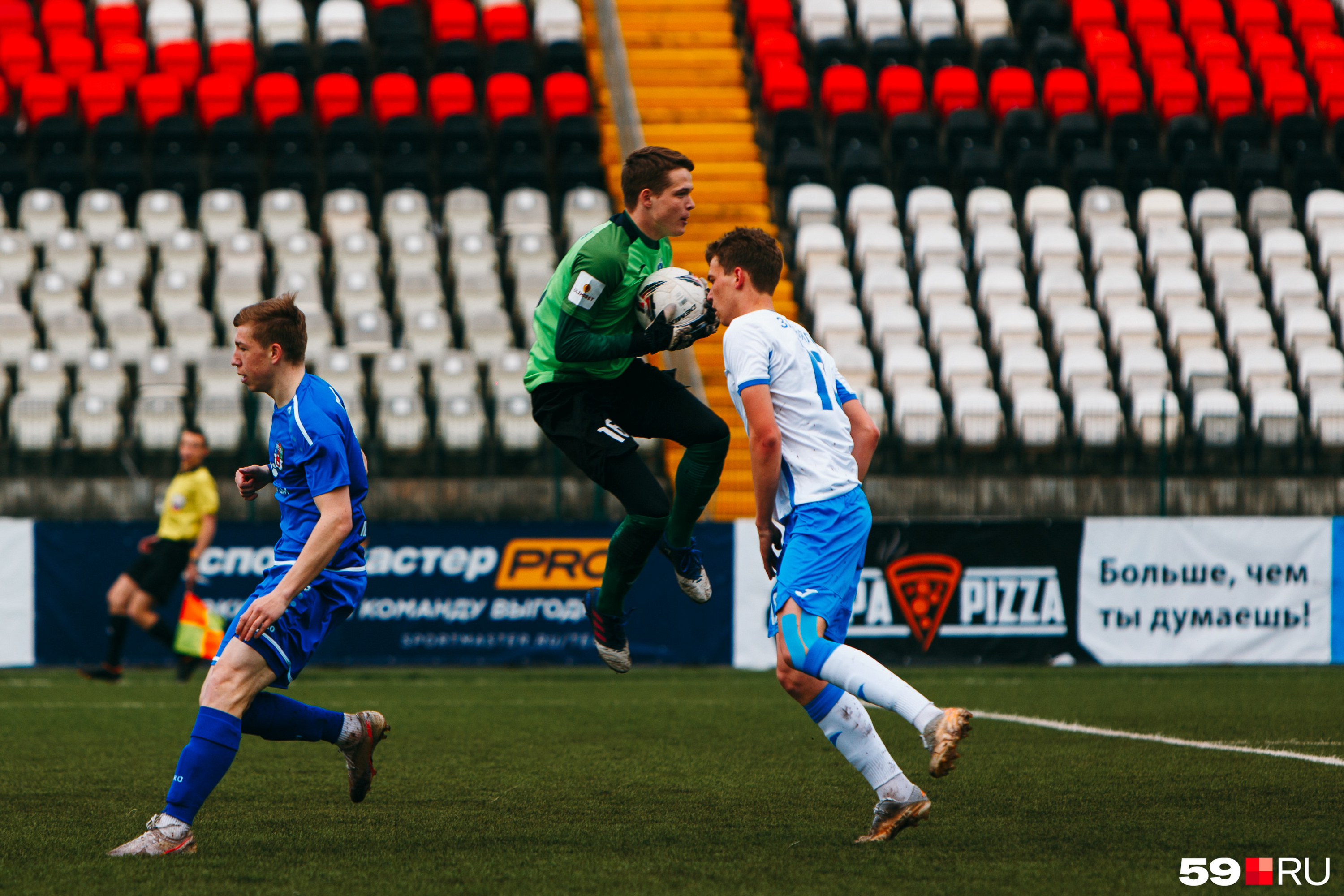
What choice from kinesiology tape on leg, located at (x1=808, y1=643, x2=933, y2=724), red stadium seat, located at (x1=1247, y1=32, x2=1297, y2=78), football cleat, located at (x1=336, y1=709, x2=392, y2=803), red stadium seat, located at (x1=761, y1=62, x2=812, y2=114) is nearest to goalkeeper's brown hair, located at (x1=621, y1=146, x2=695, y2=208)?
kinesiology tape on leg, located at (x1=808, y1=643, x2=933, y2=724)

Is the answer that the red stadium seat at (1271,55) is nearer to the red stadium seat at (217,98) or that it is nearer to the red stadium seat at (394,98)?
the red stadium seat at (394,98)

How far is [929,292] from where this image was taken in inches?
707

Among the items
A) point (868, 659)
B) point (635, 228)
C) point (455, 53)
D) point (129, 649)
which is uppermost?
point (455, 53)

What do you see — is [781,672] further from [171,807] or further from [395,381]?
[395,381]

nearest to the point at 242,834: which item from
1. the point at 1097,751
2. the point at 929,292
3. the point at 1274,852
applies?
the point at 1274,852

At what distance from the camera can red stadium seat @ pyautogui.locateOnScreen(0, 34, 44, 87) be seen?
20.2 meters

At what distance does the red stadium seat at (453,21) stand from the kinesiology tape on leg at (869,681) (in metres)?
17.4

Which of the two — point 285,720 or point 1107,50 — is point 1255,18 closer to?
point 1107,50

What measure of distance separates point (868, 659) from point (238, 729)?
2280mm

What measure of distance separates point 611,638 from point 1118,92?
1686cm

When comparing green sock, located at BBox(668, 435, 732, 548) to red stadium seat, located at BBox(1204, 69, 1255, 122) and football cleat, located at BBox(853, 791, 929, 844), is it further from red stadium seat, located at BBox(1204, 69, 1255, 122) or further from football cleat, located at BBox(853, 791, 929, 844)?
Answer: red stadium seat, located at BBox(1204, 69, 1255, 122)

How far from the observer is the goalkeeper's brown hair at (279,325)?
5188 mm

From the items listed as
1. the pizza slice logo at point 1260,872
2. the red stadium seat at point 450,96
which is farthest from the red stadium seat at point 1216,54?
the pizza slice logo at point 1260,872

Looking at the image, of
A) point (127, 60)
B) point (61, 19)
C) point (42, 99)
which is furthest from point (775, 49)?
point (61, 19)
